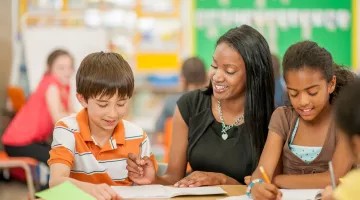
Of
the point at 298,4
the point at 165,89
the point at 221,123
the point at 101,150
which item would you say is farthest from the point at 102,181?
the point at 298,4

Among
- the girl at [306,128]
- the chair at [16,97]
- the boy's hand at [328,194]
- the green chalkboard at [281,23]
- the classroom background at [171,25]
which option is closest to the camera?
the boy's hand at [328,194]

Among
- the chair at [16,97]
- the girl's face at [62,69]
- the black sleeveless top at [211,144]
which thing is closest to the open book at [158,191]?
the black sleeveless top at [211,144]

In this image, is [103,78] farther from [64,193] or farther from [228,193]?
[228,193]

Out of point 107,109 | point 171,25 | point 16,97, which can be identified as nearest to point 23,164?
point 16,97

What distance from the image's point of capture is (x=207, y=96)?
245 centimetres

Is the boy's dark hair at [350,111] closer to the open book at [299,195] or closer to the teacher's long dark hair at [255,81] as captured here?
the open book at [299,195]

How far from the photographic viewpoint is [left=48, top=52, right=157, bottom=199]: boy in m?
1.99

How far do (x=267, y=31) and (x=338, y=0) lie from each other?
890mm

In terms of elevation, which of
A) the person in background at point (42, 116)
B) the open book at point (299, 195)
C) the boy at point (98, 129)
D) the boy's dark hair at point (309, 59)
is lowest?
the person in background at point (42, 116)

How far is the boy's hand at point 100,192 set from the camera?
1751mm

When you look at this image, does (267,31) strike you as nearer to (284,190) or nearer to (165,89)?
(165,89)

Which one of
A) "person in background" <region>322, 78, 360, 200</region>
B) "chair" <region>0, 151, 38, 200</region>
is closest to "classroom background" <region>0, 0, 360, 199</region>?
"chair" <region>0, 151, 38, 200</region>

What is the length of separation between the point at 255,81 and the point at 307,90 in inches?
12.8

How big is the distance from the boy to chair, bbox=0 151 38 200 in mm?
1532
